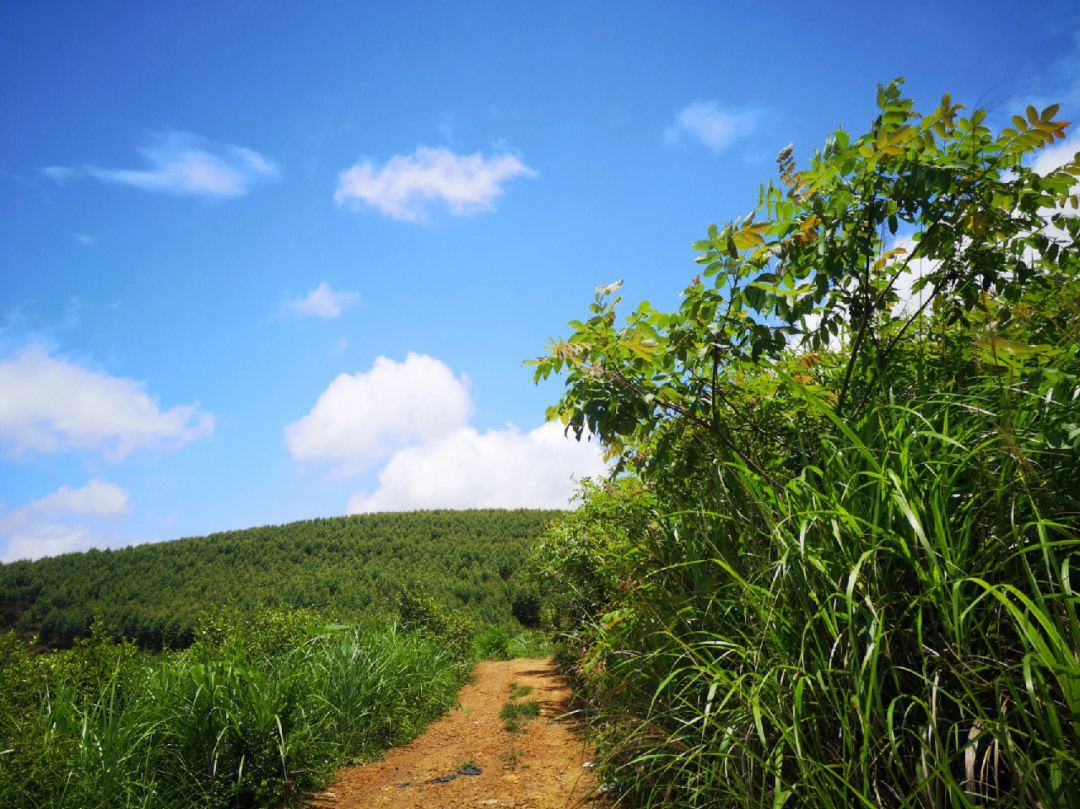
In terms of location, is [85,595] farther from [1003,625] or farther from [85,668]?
[1003,625]

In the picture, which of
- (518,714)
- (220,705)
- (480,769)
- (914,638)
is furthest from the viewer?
(518,714)

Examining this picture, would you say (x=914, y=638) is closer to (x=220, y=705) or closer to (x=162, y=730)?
(x=220, y=705)

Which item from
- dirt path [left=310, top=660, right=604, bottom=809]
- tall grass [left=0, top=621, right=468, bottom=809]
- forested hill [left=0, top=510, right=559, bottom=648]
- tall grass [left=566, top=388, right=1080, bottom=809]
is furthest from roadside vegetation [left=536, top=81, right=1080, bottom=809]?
forested hill [left=0, top=510, right=559, bottom=648]

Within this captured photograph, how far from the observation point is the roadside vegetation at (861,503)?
1.64m

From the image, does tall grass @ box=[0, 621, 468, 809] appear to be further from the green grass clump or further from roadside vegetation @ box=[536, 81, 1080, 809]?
roadside vegetation @ box=[536, 81, 1080, 809]

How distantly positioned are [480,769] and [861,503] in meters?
4.39

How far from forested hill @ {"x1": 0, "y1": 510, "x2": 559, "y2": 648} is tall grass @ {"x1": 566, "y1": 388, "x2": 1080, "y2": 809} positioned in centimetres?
2860

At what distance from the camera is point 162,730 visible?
409 centimetres

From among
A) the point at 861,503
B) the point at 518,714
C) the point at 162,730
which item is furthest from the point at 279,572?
the point at 861,503

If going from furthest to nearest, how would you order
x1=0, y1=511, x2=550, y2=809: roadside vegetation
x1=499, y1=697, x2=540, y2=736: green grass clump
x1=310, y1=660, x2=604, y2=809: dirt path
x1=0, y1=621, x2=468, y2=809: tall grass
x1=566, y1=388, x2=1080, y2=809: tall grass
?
x1=499, y1=697, x2=540, y2=736: green grass clump
x1=310, y1=660, x2=604, y2=809: dirt path
x1=0, y1=511, x2=550, y2=809: roadside vegetation
x1=0, y1=621, x2=468, y2=809: tall grass
x1=566, y1=388, x2=1080, y2=809: tall grass

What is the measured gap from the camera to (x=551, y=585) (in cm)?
1203

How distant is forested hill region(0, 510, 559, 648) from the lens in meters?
32.3

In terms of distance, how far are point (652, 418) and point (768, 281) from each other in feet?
2.98

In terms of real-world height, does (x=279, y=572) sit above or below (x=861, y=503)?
below
